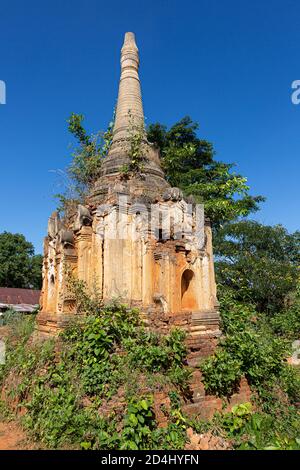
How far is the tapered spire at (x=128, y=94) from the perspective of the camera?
9.02m

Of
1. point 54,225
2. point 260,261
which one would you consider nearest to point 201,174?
point 260,261

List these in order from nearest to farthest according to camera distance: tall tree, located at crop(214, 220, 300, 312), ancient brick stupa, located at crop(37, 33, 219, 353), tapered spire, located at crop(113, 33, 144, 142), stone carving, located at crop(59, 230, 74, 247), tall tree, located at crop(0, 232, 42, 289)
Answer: ancient brick stupa, located at crop(37, 33, 219, 353) → stone carving, located at crop(59, 230, 74, 247) → tapered spire, located at crop(113, 33, 144, 142) → tall tree, located at crop(214, 220, 300, 312) → tall tree, located at crop(0, 232, 42, 289)

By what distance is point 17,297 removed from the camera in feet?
87.4

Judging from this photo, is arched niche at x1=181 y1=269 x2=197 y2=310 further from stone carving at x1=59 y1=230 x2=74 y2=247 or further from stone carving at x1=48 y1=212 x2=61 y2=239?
stone carving at x1=48 y1=212 x2=61 y2=239

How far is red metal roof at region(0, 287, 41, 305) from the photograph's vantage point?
2550 cm

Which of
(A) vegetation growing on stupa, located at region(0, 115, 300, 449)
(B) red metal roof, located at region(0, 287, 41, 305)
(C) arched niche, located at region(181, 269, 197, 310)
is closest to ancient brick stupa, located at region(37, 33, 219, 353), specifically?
(C) arched niche, located at region(181, 269, 197, 310)

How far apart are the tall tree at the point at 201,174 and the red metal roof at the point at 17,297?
17.1 m

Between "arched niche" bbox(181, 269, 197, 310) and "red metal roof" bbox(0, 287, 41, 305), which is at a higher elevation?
"red metal roof" bbox(0, 287, 41, 305)

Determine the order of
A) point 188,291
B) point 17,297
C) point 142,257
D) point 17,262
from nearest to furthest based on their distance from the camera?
point 142,257
point 188,291
point 17,297
point 17,262

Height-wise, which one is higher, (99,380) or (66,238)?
Result: (66,238)

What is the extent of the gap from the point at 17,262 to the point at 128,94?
2672 centimetres

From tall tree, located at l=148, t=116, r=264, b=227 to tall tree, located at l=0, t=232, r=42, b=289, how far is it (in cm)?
2157

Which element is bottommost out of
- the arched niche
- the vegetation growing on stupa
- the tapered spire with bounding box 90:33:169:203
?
the vegetation growing on stupa

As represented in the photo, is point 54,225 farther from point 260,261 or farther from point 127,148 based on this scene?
point 260,261
